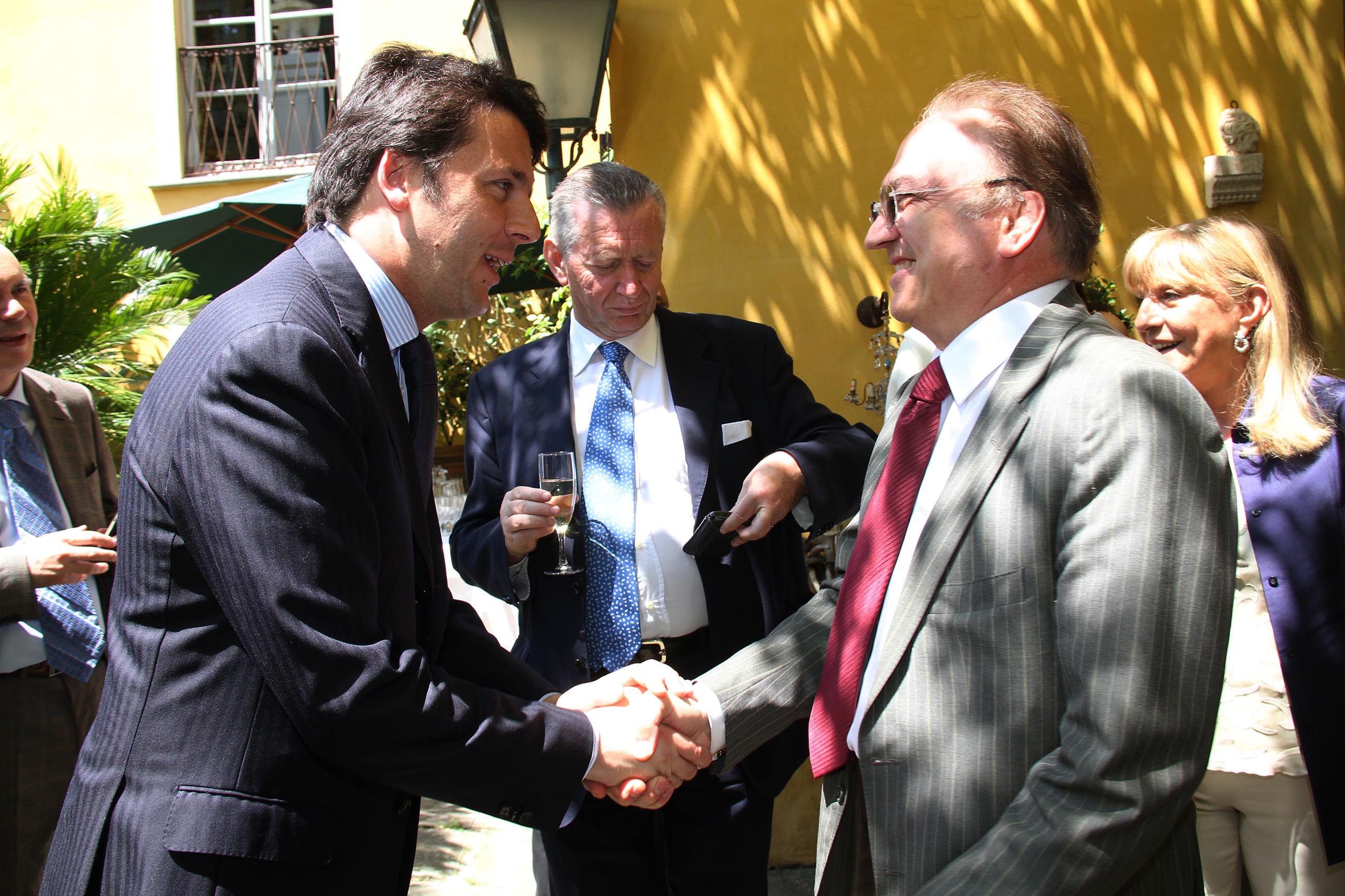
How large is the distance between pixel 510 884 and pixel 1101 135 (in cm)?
417

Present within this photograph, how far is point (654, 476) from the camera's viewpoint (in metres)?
2.79

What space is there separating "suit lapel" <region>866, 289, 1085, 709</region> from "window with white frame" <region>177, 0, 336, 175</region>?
1021 centimetres

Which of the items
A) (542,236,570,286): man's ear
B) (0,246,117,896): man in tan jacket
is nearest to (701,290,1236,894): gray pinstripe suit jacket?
(542,236,570,286): man's ear

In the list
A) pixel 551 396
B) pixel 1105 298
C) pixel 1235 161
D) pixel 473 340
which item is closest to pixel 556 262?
pixel 551 396

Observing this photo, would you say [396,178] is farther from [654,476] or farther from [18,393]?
[18,393]

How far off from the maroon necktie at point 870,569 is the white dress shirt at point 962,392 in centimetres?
1

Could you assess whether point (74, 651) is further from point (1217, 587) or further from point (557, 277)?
point (1217, 587)

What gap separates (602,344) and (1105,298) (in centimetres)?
273

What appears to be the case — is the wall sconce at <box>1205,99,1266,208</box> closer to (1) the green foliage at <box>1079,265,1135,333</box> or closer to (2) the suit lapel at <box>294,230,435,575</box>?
→ (1) the green foliage at <box>1079,265,1135,333</box>

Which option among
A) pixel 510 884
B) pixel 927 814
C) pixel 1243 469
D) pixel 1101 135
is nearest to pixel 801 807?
pixel 510 884

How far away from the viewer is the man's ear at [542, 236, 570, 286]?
2.97 m

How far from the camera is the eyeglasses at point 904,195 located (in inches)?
68.6

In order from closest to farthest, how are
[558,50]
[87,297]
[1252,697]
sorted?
[1252,697], [558,50], [87,297]

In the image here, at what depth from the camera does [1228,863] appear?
8.23 feet
